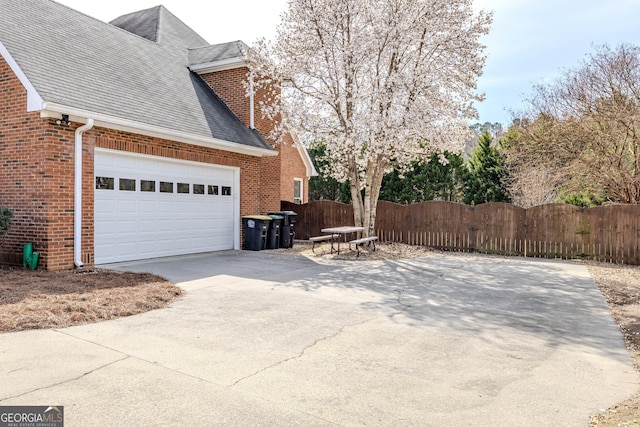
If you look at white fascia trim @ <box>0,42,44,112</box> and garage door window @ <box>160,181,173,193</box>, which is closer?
white fascia trim @ <box>0,42,44,112</box>

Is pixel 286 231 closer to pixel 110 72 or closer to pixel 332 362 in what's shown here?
pixel 110 72

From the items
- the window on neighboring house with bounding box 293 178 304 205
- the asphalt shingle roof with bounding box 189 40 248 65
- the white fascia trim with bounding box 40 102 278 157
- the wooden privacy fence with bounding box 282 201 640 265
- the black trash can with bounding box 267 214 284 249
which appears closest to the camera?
the white fascia trim with bounding box 40 102 278 157

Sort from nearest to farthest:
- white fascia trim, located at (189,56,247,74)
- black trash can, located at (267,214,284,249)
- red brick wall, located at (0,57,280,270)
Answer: red brick wall, located at (0,57,280,270) → black trash can, located at (267,214,284,249) → white fascia trim, located at (189,56,247,74)

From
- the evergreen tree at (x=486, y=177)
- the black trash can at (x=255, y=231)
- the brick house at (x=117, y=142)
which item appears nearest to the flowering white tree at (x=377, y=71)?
the brick house at (x=117, y=142)

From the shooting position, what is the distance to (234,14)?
12297mm

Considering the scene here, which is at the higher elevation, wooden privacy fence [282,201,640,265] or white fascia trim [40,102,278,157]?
white fascia trim [40,102,278,157]

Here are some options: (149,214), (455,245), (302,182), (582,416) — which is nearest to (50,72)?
(149,214)

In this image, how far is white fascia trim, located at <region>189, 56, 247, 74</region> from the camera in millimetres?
14633

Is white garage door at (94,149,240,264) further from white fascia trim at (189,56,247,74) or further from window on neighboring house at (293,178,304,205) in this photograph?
window on neighboring house at (293,178,304,205)

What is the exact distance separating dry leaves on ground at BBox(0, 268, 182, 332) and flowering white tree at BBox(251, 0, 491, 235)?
7.87 metres

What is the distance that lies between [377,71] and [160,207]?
780cm

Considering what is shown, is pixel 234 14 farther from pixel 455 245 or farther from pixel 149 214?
pixel 455 245

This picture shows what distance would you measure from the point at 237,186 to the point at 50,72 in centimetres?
596

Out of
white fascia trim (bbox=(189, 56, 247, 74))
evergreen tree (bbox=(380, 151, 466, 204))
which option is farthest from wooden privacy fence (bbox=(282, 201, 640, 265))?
white fascia trim (bbox=(189, 56, 247, 74))
